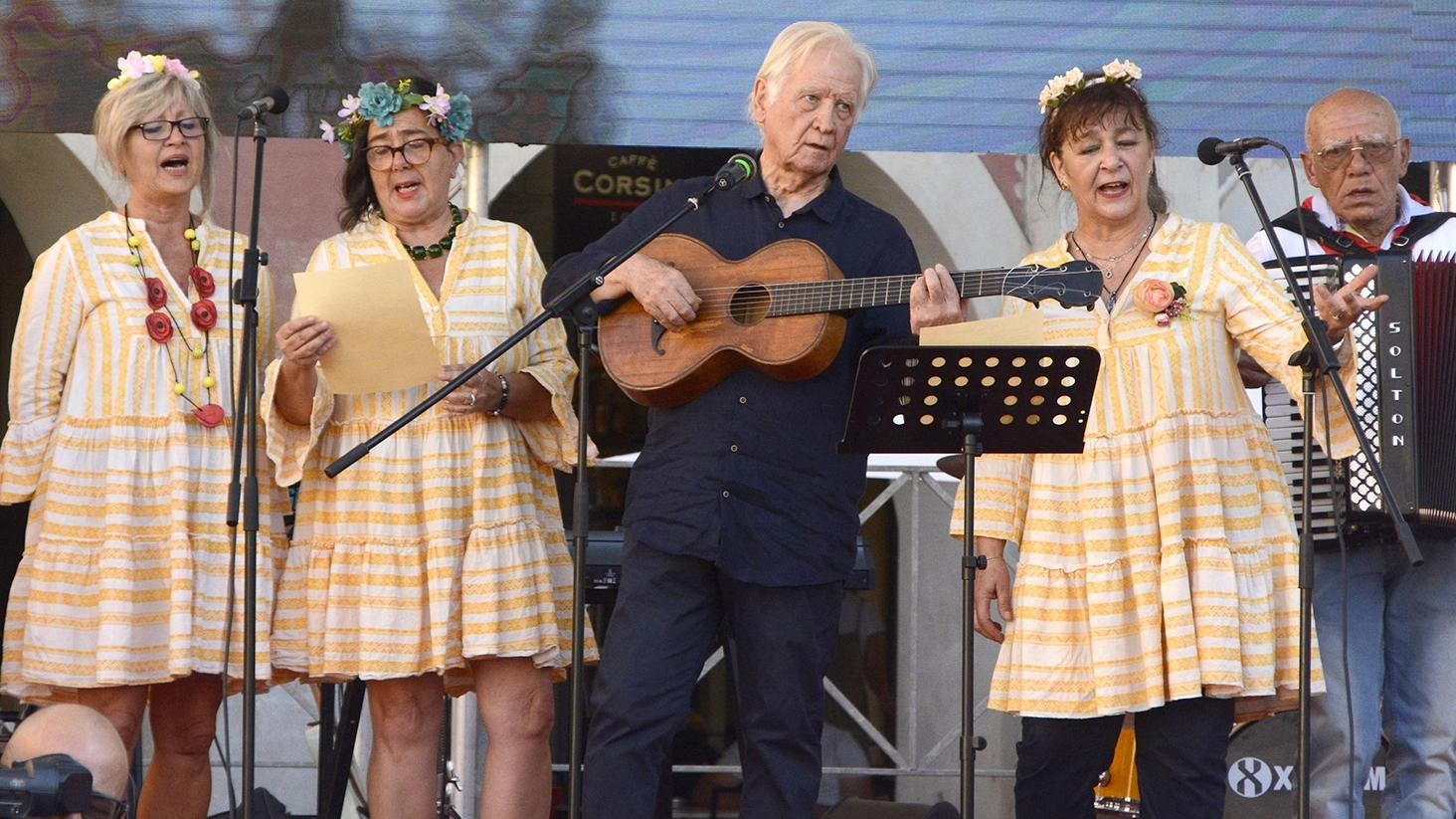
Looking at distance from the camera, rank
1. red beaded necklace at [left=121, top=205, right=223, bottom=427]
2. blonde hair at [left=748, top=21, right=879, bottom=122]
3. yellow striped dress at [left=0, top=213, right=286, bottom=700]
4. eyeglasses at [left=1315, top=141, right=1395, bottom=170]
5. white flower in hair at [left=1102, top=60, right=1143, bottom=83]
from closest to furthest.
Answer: blonde hair at [left=748, top=21, right=879, bottom=122]
white flower in hair at [left=1102, top=60, right=1143, bottom=83]
yellow striped dress at [left=0, top=213, right=286, bottom=700]
red beaded necklace at [left=121, top=205, right=223, bottom=427]
eyeglasses at [left=1315, top=141, right=1395, bottom=170]

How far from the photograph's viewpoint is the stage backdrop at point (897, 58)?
568 centimetres

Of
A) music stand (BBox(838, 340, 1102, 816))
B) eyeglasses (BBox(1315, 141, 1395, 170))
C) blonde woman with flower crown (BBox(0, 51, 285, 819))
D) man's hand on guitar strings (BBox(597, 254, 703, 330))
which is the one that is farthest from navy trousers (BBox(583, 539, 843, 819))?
eyeglasses (BBox(1315, 141, 1395, 170))

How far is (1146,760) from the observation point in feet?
14.2

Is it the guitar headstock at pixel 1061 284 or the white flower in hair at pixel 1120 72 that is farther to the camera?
the white flower in hair at pixel 1120 72

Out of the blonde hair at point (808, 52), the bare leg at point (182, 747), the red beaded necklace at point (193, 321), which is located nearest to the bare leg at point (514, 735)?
the bare leg at point (182, 747)

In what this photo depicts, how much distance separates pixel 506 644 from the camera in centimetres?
455

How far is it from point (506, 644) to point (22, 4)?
8.88 ft

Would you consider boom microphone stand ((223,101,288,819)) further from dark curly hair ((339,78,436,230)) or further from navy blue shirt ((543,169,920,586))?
navy blue shirt ((543,169,920,586))

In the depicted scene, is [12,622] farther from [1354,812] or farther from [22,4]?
[1354,812]

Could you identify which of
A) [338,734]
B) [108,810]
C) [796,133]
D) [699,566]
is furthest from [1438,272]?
[108,810]

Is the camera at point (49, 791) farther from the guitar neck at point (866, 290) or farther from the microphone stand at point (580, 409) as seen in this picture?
the guitar neck at point (866, 290)

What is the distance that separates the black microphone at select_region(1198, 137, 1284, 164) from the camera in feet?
13.5

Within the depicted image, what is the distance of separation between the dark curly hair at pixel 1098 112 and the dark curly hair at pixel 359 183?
1.74 m

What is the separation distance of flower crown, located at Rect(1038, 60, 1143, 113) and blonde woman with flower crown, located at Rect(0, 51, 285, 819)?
2243mm
